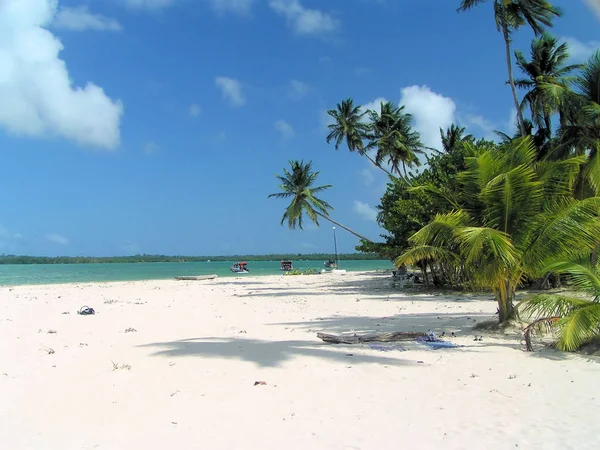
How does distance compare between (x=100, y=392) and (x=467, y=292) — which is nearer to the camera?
(x=100, y=392)

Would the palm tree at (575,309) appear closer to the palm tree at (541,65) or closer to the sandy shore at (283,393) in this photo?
the sandy shore at (283,393)

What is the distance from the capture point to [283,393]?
5543 millimetres

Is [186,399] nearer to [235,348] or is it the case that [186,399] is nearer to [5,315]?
[235,348]

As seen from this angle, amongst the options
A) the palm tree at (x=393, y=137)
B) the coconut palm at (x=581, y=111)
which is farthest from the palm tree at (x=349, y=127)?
the coconut palm at (x=581, y=111)

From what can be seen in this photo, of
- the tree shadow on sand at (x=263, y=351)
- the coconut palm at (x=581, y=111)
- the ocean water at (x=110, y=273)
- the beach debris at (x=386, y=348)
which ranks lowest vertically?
the ocean water at (x=110, y=273)

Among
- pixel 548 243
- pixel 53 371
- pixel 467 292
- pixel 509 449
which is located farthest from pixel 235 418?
pixel 467 292

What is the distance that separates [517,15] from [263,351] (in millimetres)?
20838

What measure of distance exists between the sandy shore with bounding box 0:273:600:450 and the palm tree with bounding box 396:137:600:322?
1.37 meters

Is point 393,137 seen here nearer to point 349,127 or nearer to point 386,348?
point 349,127

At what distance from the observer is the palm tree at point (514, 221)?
8.27 meters

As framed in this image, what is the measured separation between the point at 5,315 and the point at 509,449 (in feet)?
48.4

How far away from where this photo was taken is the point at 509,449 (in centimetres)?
383

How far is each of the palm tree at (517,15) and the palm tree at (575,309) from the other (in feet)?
48.4

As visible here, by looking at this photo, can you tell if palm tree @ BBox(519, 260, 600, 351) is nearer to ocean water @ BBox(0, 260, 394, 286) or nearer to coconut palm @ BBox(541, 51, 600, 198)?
coconut palm @ BBox(541, 51, 600, 198)
